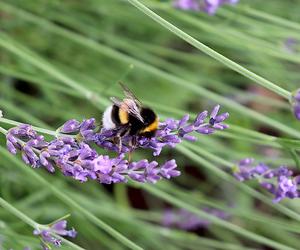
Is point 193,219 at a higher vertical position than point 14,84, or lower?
lower

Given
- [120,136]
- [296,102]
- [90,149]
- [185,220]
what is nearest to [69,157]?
[90,149]

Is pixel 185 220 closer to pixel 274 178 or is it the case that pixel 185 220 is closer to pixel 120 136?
pixel 274 178

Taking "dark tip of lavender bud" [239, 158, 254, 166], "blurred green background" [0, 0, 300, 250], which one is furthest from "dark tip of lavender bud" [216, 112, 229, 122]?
"blurred green background" [0, 0, 300, 250]

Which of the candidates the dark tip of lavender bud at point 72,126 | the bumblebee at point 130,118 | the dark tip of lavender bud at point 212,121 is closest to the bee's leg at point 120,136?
the bumblebee at point 130,118

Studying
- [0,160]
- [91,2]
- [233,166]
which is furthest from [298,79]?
[0,160]

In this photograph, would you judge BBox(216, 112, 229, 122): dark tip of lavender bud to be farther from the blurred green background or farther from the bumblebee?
the blurred green background

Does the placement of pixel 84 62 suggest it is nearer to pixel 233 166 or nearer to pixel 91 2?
pixel 91 2

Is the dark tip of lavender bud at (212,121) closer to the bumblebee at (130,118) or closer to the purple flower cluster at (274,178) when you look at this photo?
Answer: the bumblebee at (130,118)
